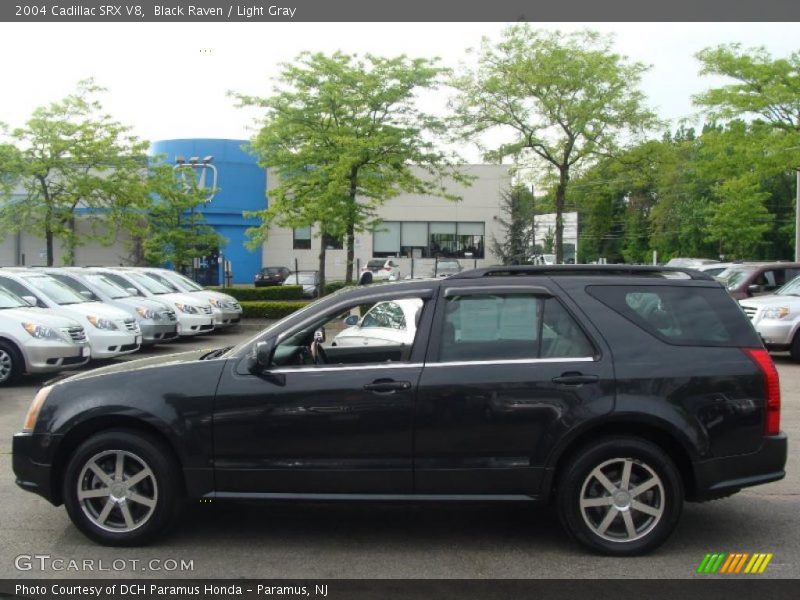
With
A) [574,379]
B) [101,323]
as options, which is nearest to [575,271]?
[574,379]

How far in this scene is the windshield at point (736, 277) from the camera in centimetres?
1866

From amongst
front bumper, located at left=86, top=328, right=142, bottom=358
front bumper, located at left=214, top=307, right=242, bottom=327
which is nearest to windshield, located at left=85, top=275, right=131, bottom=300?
front bumper, located at left=214, top=307, right=242, bottom=327

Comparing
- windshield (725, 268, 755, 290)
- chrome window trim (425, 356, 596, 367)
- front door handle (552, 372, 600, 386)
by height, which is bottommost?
front door handle (552, 372, 600, 386)

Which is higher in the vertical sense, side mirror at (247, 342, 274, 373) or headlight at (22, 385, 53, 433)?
side mirror at (247, 342, 274, 373)

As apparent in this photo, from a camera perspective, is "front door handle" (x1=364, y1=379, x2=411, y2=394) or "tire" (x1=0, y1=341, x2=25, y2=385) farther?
"tire" (x1=0, y1=341, x2=25, y2=385)

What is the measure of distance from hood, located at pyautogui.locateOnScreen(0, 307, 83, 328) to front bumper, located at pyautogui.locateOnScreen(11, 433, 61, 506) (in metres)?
7.49

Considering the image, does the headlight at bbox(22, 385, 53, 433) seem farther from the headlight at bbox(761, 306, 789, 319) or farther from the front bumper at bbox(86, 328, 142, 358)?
the headlight at bbox(761, 306, 789, 319)

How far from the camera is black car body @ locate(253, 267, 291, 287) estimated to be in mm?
40719

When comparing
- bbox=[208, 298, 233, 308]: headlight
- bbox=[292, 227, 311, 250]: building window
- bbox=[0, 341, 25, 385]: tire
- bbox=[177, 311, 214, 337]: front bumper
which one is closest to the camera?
bbox=[0, 341, 25, 385]: tire

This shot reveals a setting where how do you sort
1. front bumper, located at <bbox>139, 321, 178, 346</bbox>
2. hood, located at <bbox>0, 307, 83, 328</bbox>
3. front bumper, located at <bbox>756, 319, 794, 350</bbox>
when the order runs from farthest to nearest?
1. front bumper, located at <bbox>139, 321, 178, 346</bbox>
2. front bumper, located at <bbox>756, 319, 794, 350</bbox>
3. hood, located at <bbox>0, 307, 83, 328</bbox>

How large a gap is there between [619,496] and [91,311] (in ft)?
36.7

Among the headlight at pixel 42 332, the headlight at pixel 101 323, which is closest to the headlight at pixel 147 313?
the headlight at pixel 101 323

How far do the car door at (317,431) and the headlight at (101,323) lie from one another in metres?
9.56

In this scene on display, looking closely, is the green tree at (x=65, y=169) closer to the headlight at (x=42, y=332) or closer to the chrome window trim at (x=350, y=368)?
the headlight at (x=42, y=332)
